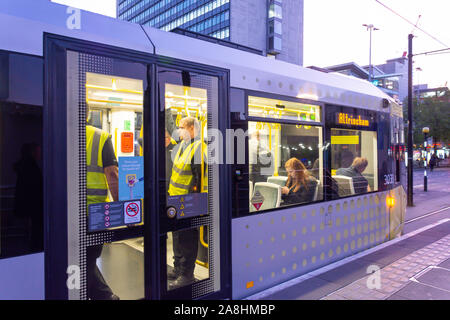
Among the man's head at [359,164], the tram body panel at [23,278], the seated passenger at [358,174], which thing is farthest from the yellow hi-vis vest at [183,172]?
the man's head at [359,164]

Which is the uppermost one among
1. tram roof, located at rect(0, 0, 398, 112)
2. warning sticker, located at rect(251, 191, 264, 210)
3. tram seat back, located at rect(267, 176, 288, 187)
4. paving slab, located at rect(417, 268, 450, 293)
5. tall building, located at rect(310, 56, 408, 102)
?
tall building, located at rect(310, 56, 408, 102)

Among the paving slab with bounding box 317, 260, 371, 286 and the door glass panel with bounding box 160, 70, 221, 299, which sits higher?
the door glass panel with bounding box 160, 70, 221, 299

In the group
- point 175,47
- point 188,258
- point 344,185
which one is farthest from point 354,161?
point 175,47

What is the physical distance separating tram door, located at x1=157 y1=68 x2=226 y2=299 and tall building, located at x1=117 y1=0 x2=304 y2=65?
4414 centimetres

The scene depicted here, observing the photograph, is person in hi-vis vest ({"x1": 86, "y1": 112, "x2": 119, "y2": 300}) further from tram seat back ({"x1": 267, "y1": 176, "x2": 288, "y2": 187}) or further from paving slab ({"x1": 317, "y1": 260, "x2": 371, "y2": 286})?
paving slab ({"x1": 317, "y1": 260, "x2": 371, "y2": 286})

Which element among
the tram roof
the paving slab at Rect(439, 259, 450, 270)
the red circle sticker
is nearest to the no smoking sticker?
the red circle sticker

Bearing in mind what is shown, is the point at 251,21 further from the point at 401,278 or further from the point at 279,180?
the point at 401,278

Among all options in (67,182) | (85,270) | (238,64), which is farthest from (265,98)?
(85,270)

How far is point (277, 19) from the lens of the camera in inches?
1981

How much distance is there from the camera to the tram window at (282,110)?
3.58 meters

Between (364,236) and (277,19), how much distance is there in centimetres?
5123

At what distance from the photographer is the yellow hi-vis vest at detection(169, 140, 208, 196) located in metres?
2.96

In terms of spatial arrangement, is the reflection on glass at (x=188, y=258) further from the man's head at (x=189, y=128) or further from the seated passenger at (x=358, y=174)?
the seated passenger at (x=358, y=174)
